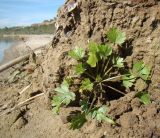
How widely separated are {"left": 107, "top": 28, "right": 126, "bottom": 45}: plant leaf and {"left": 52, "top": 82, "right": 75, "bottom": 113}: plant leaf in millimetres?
839

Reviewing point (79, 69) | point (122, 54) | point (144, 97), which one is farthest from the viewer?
point (122, 54)

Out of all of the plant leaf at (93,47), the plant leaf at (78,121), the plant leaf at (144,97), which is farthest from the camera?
the plant leaf at (93,47)

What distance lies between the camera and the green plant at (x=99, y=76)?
4.62 metres

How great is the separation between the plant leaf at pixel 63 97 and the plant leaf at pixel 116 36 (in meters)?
0.84

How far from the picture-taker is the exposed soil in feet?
14.5

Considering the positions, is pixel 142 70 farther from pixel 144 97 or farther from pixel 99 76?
pixel 99 76

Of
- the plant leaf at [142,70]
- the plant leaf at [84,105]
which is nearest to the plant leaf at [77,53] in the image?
the plant leaf at [84,105]

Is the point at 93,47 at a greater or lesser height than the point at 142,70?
greater

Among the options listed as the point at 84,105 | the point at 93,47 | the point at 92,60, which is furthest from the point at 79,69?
the point at 84,105

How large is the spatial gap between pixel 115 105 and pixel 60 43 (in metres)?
1.36

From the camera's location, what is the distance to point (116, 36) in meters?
4.77

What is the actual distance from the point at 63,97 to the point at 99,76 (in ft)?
1.74

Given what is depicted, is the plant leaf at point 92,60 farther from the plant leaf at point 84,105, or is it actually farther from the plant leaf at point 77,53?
the plant leaf at point 84,105

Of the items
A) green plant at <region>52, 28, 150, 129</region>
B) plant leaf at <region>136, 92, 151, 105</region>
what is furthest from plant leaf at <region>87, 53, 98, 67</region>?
plant leaf at <region>136, 92, 151, 105</region>
